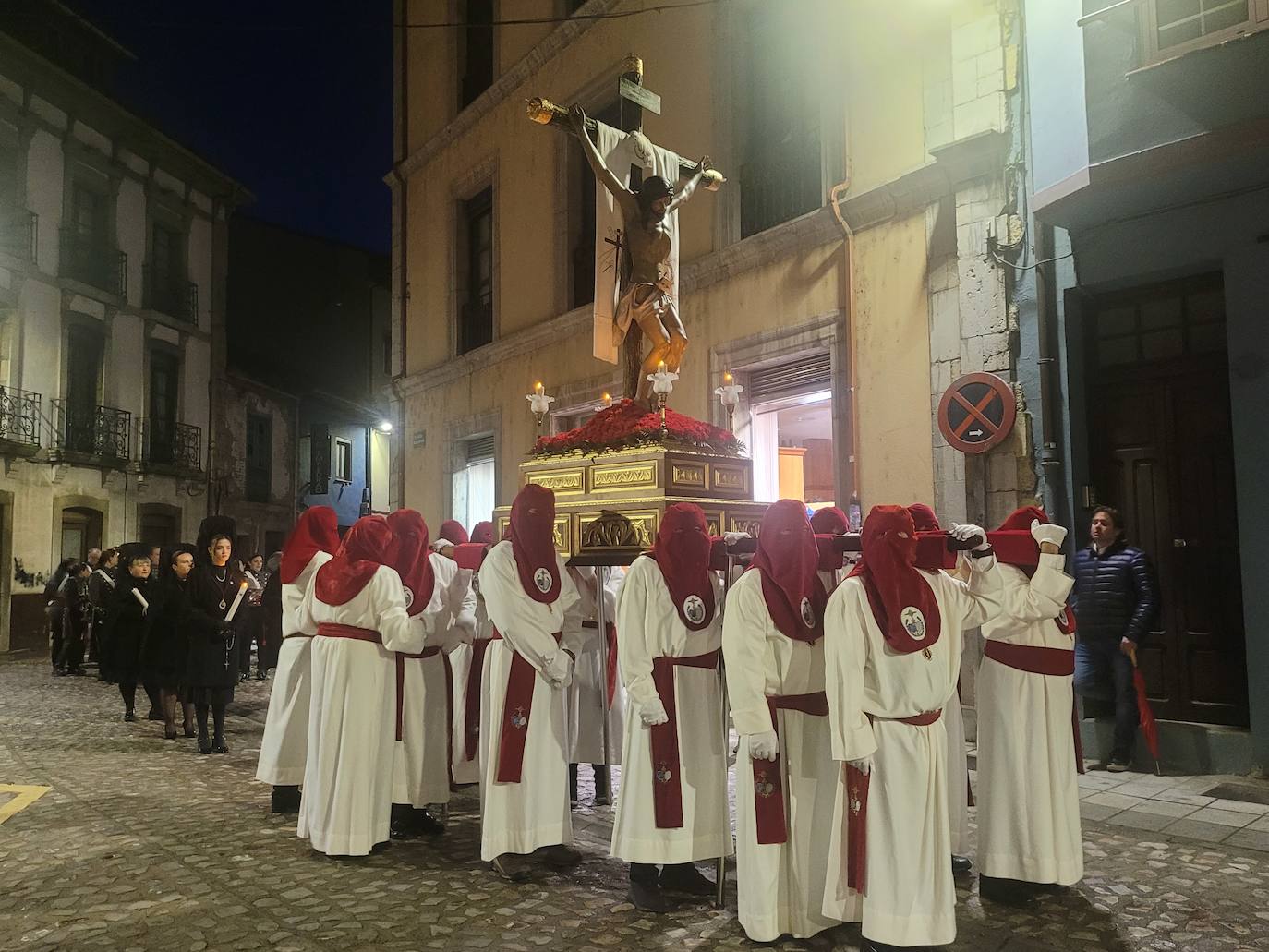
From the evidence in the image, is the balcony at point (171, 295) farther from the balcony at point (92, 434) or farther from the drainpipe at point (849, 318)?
the drainpipe at point (849, 318)

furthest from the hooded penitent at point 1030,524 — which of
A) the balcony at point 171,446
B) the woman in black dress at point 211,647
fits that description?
the balcony at point 171,446

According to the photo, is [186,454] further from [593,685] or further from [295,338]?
[593,685]

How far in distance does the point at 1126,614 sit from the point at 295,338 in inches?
1043

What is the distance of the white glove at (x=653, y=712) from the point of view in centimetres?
439

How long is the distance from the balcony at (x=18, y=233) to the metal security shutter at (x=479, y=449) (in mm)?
10808

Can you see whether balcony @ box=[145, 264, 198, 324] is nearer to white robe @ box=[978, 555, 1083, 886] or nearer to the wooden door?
the wooden door

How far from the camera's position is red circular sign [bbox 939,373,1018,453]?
7.89 m

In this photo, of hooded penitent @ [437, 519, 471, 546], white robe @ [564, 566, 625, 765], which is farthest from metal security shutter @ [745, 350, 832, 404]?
white robe @ [564, 566, 625, 765]

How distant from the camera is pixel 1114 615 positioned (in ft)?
23.3

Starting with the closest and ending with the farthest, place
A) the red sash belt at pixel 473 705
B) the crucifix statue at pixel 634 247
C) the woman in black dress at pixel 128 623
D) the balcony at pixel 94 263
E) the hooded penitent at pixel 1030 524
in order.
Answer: the hooded penitent at pixel 1030 524 → the red sash belt at pixel 473 705 → the crucifix statue at pixel 634 247 → the woman in black dress at pixel 128 623 → the balcony at pixel 94 263

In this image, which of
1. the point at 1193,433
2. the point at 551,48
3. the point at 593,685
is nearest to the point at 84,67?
the point at 551,48

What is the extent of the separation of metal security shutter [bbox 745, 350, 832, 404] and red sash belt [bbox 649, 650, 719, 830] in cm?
608

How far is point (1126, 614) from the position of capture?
23.2 feet

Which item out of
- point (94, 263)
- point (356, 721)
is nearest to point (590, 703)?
point (356, 721)
